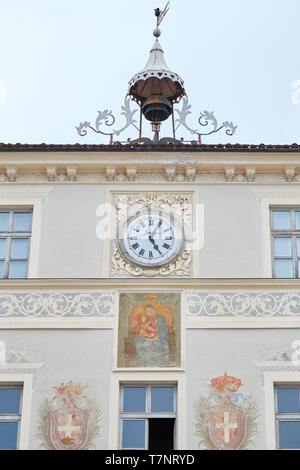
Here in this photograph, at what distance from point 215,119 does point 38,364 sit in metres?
6.40

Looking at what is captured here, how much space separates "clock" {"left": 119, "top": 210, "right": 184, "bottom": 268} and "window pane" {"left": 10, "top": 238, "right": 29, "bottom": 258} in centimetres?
168

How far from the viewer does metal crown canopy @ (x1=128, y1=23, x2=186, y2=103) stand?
71.2 ft

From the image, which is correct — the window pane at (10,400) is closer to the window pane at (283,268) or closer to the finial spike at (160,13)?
the window pane at (283,268)

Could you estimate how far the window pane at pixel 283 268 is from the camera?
17438mm

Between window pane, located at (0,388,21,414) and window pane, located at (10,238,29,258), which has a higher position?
window pane, located at (10,238,29,258)

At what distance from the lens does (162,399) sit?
53.7 feet

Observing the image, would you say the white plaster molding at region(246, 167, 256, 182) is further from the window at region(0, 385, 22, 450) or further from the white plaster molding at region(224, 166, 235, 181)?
the window at region(0, 385, 22, 450)

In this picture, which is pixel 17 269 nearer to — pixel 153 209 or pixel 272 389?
pixel 153 209

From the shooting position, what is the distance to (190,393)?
16.2 metres

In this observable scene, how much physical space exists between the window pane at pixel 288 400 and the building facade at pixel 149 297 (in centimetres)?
2

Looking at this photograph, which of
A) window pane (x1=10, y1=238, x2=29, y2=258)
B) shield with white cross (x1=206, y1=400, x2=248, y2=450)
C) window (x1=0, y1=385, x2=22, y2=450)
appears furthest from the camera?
window pane (x1=10, y1=238, x2=29, y2=258)

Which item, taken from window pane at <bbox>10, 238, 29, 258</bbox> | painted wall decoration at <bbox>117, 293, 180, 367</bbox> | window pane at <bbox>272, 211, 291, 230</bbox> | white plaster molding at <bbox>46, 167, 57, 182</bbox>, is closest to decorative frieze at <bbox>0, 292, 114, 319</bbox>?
painted wall decoration at <bbox>117, 293, 180, 367</bbox>
